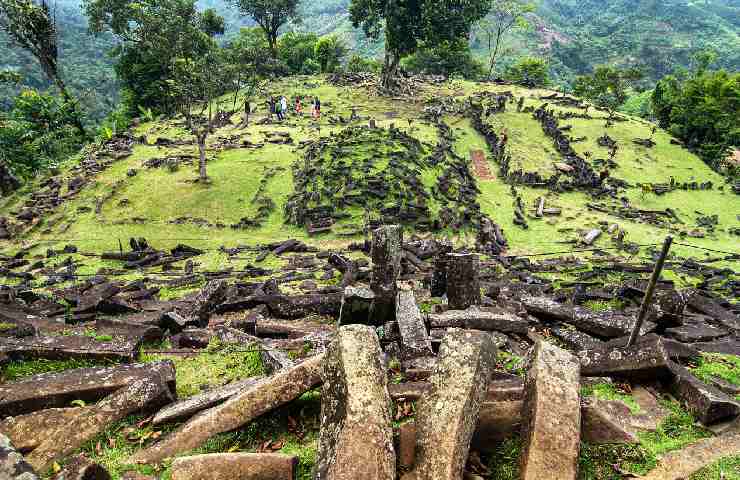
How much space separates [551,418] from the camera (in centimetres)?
321

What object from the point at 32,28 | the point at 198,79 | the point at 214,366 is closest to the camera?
the point at 214,366

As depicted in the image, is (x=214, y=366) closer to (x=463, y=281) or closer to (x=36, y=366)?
(x=36, y=366)

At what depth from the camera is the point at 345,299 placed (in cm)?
720

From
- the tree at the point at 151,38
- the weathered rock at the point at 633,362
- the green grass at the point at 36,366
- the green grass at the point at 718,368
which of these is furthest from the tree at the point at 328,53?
the weathered rock at the point at 633,362

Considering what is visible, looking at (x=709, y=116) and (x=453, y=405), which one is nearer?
(x=453, y=405)

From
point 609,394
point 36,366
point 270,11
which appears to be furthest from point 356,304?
point 270,11

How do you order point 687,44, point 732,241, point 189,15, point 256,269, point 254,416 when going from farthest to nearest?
point 687,44
point 189,15
point 732,241
point 256,269
point 254,416

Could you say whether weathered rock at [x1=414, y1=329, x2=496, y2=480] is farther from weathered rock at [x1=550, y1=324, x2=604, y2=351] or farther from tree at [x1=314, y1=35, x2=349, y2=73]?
tree at [x1=314, y1=35, x2=349, y2=73]

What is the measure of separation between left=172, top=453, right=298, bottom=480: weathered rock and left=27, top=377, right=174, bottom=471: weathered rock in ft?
4.40

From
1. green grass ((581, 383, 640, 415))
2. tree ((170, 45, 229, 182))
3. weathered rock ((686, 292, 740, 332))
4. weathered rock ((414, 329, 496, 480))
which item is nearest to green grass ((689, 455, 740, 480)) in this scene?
green grass ((581, 383, 640, 415))

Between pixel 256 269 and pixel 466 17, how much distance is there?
31885mm

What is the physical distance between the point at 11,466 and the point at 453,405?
3.36 m

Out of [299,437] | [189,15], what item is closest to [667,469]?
[299,437]

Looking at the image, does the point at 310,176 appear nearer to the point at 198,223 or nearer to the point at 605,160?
the point at 198,223
